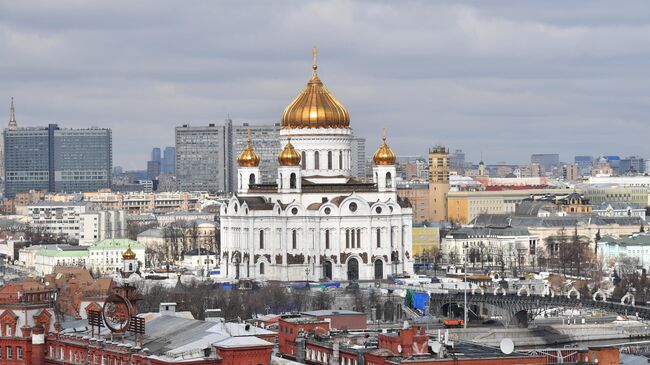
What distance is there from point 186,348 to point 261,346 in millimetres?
2437

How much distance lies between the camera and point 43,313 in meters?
65.3

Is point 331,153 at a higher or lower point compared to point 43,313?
higher

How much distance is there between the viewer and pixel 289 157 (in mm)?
122062

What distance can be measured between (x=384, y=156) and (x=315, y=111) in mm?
4721

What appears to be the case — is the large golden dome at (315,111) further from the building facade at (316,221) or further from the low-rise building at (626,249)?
the low-rise building at (626,249)

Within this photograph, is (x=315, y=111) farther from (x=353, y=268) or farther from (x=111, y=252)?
(x=111, y=252)

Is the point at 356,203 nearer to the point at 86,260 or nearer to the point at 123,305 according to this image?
the point at 86,260

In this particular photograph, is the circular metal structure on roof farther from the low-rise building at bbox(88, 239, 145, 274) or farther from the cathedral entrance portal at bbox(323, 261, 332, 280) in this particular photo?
the low-rise building at bbox(88, 239, 145, 274)

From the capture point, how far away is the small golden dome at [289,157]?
4803 inches

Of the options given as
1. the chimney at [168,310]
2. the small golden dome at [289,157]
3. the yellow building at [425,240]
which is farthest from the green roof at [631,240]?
the chimney at [168,310]

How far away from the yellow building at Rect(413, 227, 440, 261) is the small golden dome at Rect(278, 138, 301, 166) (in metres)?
29.7

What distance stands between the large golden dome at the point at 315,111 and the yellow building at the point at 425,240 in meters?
26.7

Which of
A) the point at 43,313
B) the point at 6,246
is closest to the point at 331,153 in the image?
the point at 6,246

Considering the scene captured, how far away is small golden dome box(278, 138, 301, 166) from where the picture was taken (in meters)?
122
